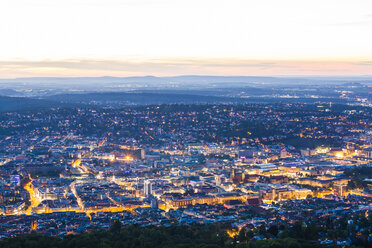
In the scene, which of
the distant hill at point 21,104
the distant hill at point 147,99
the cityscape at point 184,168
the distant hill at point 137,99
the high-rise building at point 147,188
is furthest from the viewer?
the distant hill at point 137,99

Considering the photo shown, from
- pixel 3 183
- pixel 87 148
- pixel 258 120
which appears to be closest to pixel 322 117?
pixel 258 120

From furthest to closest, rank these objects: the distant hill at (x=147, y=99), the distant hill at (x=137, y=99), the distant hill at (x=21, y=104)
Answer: the distant hill at (x=137, y=99) → the distant hill at (x=147, y=99) → the distant hill at (x=21, y=104)

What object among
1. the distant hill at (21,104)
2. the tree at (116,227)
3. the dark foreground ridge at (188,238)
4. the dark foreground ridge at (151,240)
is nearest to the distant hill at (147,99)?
the distant hill at (21,104)

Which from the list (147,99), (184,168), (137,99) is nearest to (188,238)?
(184,168)

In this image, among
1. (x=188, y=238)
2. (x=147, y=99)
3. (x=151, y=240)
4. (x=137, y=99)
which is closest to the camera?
(x=151, y=240)

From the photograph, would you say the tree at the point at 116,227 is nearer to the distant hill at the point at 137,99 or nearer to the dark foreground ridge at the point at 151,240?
the dark foreground ridge at the point at 151,240

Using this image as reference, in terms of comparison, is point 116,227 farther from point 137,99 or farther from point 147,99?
point 137,99

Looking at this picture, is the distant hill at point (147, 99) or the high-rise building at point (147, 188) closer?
the high-rise building at point (147, 188)

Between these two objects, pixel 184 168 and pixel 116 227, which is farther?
pixel 184 168

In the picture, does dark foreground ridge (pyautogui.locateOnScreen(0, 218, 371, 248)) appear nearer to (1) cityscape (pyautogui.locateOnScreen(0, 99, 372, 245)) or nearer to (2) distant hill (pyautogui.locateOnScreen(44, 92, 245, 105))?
(1) cityscape (pyautogui.locateOnScreen(0, 99, 372, 245))

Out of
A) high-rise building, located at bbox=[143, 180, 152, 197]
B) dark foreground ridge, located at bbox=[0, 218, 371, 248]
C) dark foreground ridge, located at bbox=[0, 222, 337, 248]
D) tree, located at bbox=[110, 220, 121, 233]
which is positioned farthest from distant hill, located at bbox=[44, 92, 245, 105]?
dark foreground ridge, located at bbox=[0, 222, 337, 248]

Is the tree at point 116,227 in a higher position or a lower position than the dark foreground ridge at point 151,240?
lower

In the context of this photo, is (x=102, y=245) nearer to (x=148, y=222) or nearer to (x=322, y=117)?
(x=148, y=222)

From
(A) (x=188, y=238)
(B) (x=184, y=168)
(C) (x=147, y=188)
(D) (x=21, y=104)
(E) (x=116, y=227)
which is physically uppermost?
(A) (x=188, y=238)
